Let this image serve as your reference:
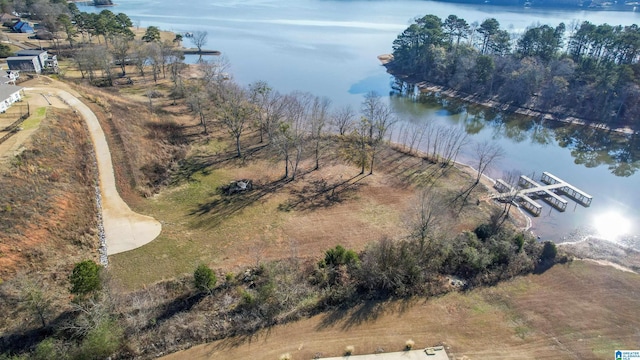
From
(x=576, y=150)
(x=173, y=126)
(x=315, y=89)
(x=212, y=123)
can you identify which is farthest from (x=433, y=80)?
(x=173, y=126)

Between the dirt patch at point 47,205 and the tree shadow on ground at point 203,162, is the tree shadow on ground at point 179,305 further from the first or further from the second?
the tree shadow on ground at point 203,162

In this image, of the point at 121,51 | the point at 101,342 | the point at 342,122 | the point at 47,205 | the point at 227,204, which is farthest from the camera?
the point at 121,51

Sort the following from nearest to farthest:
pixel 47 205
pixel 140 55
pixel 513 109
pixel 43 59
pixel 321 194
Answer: pixel 47 205 < pixel 321 194 < pixel 43 59 < pixel 513 109 < pixel 140 55

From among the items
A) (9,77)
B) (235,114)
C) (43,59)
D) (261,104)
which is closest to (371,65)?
(261,104)

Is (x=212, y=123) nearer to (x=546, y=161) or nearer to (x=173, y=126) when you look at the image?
(x=173, y=126)

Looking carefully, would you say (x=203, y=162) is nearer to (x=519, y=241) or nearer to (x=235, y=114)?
(x=235, y=114)
